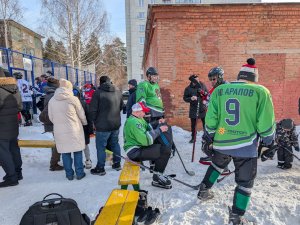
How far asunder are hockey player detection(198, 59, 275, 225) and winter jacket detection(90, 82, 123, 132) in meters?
2.10

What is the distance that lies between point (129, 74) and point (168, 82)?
1447 inches

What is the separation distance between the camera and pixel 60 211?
256 centimetres

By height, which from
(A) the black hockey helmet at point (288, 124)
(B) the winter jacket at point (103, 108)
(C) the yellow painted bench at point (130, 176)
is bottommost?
(C) the yellow painted bench at point (130, 176)

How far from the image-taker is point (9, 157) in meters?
4.07

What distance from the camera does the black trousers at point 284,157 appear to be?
15.1 feet

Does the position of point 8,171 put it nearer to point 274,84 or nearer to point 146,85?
point 146,85

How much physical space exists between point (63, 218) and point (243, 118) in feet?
7.02

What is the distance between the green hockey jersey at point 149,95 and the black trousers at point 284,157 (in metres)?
2.29

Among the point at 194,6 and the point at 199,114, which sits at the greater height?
the point at 194,6

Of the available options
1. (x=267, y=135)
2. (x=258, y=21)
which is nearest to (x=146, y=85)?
(x=267, y=135)

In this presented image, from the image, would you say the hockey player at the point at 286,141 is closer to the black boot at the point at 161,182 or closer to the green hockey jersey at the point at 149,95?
the black boot at the point at 161,182

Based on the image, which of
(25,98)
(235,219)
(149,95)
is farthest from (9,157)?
(25,98)

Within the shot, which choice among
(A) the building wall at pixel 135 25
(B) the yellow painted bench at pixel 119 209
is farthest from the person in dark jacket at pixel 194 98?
(A) the building wall at pixel 135 25

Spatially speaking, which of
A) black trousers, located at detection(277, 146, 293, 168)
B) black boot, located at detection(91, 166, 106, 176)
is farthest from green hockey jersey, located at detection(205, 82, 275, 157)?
black boot, located at detection(91, 166, 106, 176)
